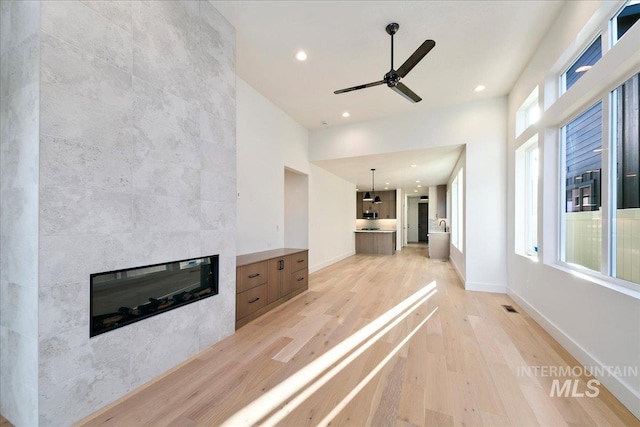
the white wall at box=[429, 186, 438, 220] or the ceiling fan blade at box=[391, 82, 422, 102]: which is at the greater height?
the ceiling fan blade at box=[391, 82, 422, 102]

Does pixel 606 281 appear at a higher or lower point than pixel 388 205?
lower

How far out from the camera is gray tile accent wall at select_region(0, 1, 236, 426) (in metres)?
1.50

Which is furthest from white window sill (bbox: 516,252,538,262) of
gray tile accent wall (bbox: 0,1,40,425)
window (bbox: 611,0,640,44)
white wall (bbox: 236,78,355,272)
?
gray tile accent wall (bbox: 0,1,40,425)

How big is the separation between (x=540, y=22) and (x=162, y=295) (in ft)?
15.7

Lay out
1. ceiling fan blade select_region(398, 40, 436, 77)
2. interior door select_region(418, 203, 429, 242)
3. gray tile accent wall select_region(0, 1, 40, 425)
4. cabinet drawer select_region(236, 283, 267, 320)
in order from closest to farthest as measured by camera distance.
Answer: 1. gray tile accent wall select_region(0, 1, 40, 425)
2. ceiling fan blade select_region(398, 40, 436, 77)
3. cabinet drawer select_region(236, 283, 267, 320)
4. interior door select_region(418, 203, 429, 242)

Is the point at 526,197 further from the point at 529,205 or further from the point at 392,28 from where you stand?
the point at 392,28

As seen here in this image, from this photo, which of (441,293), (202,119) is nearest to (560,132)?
(441,293)

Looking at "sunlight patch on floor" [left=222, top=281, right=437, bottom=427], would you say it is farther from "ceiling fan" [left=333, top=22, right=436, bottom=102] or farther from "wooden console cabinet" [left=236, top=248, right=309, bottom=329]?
"ceiling fan" [left=333, top=22, right=436, bottom=102]

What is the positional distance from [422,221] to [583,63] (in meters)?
13.1

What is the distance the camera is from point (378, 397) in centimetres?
181

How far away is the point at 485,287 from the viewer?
4.50 m

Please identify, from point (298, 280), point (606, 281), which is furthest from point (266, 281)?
point (606, 281)

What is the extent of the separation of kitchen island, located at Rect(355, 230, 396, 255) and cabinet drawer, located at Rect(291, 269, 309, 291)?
5.63m

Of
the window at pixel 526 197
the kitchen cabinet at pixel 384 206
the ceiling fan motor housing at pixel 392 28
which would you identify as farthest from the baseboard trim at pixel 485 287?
the kitchen cabinet at pixel 384 206
